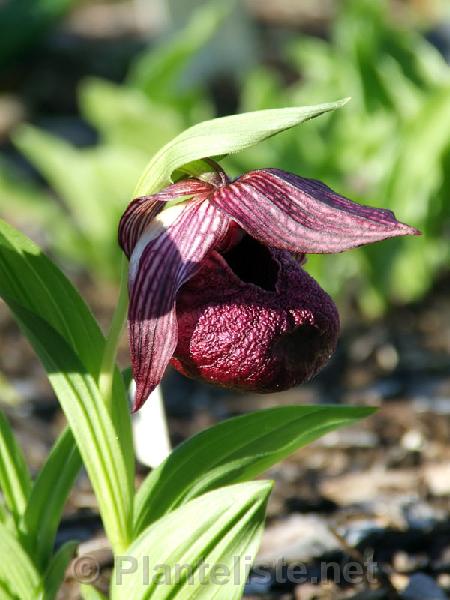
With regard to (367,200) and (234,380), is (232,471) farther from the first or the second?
(367,200)

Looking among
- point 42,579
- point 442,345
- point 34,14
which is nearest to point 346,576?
point 42,579

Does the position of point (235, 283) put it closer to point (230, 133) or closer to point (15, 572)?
point (230, 133)

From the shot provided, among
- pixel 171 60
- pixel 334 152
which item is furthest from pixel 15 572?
pixel 171 60

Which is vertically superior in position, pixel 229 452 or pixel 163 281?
pixel 163 281

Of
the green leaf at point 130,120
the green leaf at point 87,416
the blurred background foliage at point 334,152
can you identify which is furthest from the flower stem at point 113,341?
the green leaf at point 130,120

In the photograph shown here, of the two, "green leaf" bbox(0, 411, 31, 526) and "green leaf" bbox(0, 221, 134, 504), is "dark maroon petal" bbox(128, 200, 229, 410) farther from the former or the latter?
"green leaf" bbox(0, 411, 31, 526)

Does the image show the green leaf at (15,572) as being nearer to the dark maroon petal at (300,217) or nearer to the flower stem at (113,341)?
the flower stem at (113,341)
